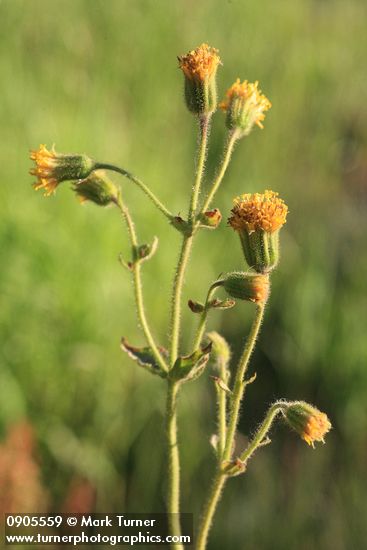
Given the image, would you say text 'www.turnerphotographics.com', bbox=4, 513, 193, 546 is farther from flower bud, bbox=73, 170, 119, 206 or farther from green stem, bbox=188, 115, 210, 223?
green stem, bbox=188, 115, 210, 223

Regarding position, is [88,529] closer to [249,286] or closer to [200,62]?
[249,286]

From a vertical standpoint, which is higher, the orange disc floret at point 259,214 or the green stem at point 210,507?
the orange disc floret at point 259,214

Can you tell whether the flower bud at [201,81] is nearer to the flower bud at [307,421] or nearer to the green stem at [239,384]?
the green stem at [239,384]

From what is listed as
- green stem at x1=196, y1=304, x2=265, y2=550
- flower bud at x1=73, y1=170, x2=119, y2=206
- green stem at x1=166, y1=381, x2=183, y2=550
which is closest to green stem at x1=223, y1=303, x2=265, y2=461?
green stem at x1=196, y1=304, x2=265, y2=550

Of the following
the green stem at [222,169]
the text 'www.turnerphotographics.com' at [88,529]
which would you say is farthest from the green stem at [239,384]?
the text 'www.turnerphotographics.com' at [88,529]

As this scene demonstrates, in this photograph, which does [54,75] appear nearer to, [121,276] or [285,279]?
[121,276]
